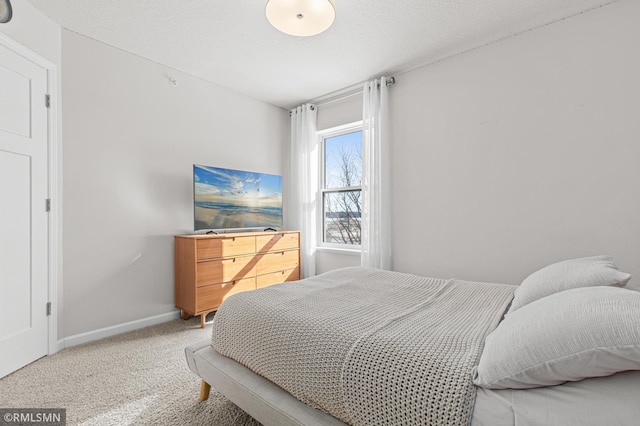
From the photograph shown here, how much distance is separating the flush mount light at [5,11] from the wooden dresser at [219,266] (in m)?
2.01

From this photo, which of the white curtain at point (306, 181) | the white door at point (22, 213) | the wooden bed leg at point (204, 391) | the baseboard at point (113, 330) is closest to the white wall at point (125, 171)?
the baseboard at point (113, 330)

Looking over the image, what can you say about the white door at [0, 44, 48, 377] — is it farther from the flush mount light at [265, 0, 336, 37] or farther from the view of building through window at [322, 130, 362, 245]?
the view of building through window at [322, 130, 362, 245]

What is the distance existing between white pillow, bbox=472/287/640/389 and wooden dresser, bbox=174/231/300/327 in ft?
8.59

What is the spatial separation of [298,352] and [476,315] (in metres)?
0.88

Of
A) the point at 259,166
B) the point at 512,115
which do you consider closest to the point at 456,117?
the point at 512,115

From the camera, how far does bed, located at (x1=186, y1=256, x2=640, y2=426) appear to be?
0.81m

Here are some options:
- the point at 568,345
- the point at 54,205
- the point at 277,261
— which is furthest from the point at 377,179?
the point at 54,205

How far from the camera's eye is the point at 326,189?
167 inches

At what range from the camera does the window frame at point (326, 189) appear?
12.8 feet

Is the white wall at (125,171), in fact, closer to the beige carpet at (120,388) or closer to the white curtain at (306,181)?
the beige carpet at (120,388)

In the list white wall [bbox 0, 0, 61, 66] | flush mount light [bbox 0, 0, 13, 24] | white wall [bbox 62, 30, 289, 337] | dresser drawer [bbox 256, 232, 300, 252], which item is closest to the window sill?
dresser drawer [bbox 256, 232, 300, 252]

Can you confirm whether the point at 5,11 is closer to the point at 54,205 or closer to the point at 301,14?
the point at 54,205

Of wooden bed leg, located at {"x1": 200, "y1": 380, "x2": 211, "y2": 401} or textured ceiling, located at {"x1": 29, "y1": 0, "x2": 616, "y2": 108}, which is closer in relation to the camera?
wooden bed leg, located at {"x1": 200, "y1": 380, "x2": 211, "y2": 401}

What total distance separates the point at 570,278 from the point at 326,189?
312 centimetres
